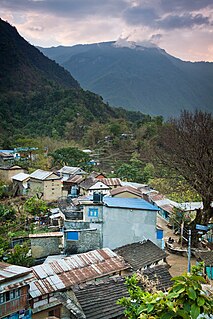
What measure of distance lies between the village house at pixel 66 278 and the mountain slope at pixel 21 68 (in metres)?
69.7

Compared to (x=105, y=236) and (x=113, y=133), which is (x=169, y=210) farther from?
(x=113, y=133)

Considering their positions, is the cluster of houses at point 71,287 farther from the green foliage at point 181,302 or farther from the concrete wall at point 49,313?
the green foliage at point 181,302

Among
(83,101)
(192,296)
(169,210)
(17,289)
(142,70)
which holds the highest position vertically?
(142,70)

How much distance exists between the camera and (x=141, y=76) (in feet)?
410

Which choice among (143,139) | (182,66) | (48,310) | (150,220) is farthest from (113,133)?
(182,66)

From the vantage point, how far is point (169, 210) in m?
24.1

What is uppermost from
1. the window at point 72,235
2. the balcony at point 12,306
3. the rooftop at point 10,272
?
the rooftop at point 10,272

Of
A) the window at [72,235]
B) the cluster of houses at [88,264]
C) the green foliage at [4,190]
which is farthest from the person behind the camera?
the green foliage at [4,190]

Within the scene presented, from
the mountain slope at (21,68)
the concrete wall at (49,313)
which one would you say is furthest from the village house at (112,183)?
the mountain slope at (21,68)

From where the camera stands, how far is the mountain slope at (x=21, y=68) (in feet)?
263

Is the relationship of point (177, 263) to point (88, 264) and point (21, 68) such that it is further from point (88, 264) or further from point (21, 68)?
point (21, 68)

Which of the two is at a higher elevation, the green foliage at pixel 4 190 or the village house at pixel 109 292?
the village house at pixel 109 292

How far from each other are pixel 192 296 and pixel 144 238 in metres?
11.6

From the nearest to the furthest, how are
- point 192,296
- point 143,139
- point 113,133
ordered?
point 192,296, point 143,139, point 113,133
